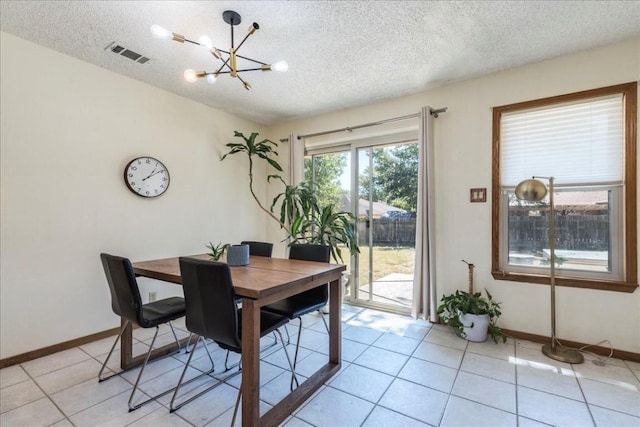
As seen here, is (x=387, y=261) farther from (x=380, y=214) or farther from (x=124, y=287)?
(x=124, y=287)

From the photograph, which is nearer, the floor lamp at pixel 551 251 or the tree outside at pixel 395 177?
the floor lamp at pixel 551 251

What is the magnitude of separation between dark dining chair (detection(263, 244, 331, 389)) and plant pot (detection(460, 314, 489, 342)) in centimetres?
136

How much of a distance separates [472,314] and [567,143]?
1.75m

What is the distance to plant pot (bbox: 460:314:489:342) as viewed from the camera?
2.69 metres

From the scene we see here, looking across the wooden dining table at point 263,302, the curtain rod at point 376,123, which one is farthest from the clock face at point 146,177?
the curtain rod at point 376,123

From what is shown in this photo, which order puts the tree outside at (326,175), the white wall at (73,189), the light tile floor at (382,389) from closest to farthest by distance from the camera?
the light tile floor at (382,389), the white wall at (73,189), the tree outside at (326,175)

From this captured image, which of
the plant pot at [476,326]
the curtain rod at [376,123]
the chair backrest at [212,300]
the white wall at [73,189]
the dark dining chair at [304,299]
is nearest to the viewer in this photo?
the chair backrest at [212,300]

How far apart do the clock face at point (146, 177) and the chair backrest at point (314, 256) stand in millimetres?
1655

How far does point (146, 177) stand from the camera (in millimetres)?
3092

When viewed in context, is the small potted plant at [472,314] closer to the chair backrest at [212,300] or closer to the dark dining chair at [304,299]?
the dark dining chair at [304,299]

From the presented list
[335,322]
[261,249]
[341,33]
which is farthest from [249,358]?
[341,33]

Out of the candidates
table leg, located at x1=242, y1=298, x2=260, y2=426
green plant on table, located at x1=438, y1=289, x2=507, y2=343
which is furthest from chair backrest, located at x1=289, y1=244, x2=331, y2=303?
green plant on table, located at x1=438, y1=289, x2=507, y2=343

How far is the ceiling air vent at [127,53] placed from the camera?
2.43 meters

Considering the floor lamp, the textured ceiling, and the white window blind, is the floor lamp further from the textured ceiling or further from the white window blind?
the textured ceiling
